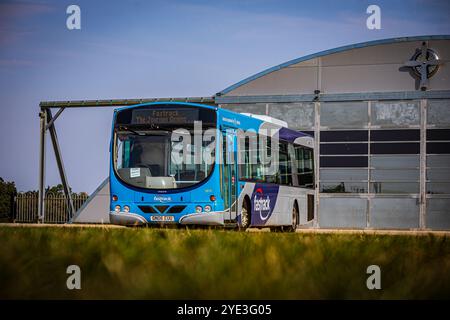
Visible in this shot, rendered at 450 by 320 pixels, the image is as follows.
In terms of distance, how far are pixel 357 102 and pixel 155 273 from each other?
2715cm

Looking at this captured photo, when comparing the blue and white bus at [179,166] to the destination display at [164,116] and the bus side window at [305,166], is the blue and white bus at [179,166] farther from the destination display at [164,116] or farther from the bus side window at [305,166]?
the bus side window at [305,166]

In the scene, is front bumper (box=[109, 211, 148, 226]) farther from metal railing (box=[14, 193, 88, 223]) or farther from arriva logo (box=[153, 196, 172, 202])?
metal railing (box=[14, 193, 88, 223])

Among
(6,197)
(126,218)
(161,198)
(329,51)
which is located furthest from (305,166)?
(6,197)

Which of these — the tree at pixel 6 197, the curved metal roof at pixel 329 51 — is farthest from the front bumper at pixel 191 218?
the tree at pixel 6 197

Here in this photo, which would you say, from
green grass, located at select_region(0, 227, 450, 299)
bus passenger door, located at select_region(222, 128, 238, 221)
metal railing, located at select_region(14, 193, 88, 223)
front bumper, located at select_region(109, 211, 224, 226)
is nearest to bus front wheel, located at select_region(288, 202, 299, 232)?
bus passenger door, located at select_region(222, 128, 238, 221)

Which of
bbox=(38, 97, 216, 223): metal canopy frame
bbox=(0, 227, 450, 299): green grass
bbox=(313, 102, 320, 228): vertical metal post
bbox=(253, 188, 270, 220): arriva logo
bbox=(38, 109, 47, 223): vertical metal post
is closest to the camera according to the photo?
bbox=(0, 227, 450, 299): green grass

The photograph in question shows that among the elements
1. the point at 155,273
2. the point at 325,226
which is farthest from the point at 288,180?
the point at 155,273

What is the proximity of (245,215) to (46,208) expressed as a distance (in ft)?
55.5

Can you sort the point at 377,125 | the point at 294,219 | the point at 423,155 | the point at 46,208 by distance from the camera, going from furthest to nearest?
the point at 46,208 → the point at 377,125 → the point at 423,155 → the point at 294,219

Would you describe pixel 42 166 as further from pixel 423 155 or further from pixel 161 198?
pixel 161 198

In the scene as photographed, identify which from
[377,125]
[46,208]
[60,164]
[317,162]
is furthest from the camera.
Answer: [60,164]

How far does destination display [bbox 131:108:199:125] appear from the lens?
2000 centimetres

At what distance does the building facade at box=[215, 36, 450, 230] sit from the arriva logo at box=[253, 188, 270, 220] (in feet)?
30.5

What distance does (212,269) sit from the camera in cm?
→ 554
